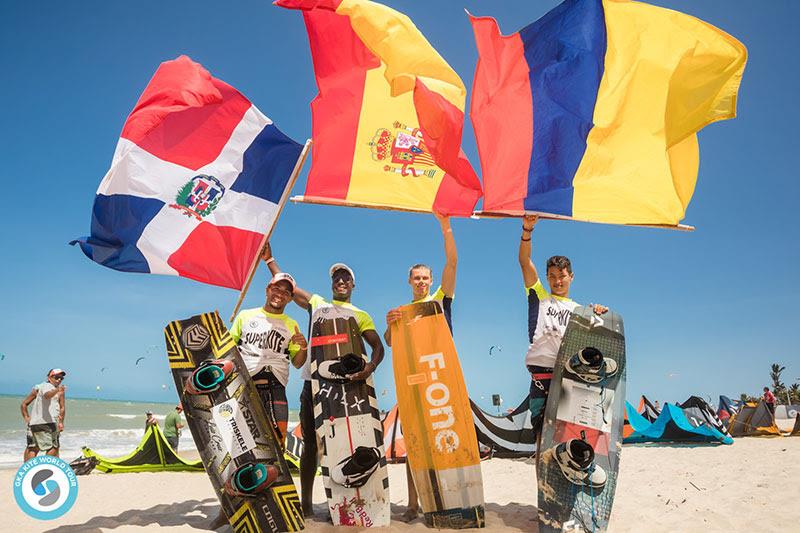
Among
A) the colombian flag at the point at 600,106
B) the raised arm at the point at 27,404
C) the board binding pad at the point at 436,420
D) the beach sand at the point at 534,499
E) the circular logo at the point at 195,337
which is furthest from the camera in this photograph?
the raised arm at the point at 27,404

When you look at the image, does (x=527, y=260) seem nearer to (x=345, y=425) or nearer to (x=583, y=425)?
(x=583, y=425)

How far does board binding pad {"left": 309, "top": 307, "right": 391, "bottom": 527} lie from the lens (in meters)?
3.60

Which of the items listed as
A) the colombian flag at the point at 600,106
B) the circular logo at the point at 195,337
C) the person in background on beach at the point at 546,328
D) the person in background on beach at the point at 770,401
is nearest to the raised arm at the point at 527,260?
the person in background on beach at the point at 546,328

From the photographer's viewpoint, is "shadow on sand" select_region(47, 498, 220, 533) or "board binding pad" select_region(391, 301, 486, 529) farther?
"shadow on sand" select_region(47, 498, 220, 533)

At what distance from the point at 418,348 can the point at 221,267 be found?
2.34 m

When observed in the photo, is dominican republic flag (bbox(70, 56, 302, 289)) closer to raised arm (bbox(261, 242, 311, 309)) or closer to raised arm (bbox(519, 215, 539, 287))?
raised arm (bbox(261, 242, 311, 309))

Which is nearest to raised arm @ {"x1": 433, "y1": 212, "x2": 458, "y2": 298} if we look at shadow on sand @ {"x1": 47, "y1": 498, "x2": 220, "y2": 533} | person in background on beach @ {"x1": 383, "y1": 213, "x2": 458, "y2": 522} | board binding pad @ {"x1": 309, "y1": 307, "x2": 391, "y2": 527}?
person in background on beach @ {"x1": 383, "y1": 213, "x2": 458, "y2": 522}

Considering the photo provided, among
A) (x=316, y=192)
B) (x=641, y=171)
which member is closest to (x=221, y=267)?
(x=316, y=192)

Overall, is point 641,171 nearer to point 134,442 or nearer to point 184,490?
point 184,490

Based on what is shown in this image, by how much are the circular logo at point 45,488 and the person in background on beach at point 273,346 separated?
1371 mm

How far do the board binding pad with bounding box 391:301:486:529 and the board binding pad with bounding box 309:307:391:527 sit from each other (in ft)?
0.89

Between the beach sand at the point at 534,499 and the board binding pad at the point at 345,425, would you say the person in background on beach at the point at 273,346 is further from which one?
the beach sand at the point at 534,499

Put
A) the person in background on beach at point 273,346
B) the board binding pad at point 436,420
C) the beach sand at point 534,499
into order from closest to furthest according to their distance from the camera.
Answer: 1. the board binding pad at point 436,420
2. the beach sand at point 534,499
3. the person in background on beach at point 273,346

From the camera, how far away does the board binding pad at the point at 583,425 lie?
345 centimetres
